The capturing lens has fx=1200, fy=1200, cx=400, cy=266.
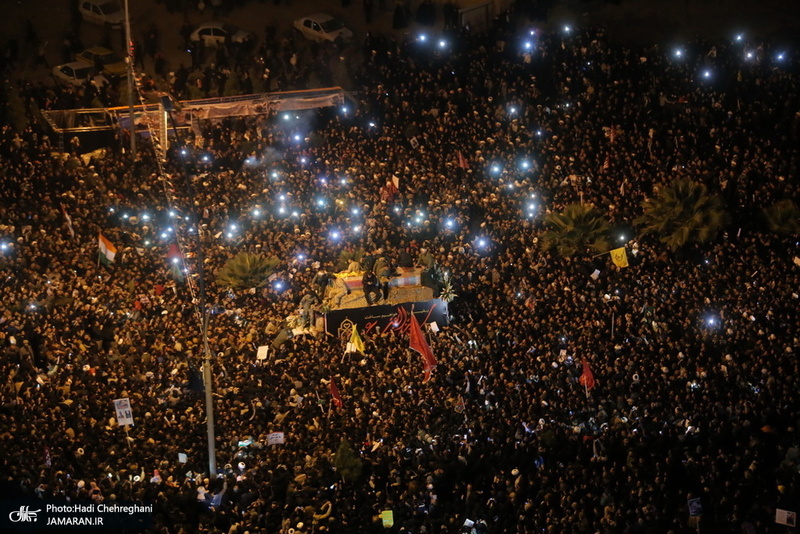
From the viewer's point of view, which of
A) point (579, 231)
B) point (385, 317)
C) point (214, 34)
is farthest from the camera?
point (214, 34)

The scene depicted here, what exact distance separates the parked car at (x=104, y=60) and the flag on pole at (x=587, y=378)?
67.4ft

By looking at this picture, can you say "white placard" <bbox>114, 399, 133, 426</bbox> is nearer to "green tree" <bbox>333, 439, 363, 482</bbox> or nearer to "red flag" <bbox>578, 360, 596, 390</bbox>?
"green tree" <bbox>333, 439, 363, 482</bbox>

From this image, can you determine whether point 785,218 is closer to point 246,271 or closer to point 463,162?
point 463,162

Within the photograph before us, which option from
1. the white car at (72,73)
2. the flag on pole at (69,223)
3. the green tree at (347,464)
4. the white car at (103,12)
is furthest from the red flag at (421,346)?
the white car at (103,12)

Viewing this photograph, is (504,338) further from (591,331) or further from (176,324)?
(176,324)

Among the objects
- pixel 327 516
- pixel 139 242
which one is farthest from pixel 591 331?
pixel 139 242

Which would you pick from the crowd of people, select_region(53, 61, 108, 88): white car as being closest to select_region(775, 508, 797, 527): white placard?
the crowd of people

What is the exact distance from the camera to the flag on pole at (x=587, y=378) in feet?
80.5

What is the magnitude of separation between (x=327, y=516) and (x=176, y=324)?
29.3 ft

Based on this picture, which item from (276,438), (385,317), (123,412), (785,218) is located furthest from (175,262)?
(785,218)

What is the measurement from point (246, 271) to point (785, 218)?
43.3ft

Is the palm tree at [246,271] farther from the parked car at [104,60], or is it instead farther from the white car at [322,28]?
the white car at [322,28]

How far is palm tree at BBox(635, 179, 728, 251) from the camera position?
2836cm

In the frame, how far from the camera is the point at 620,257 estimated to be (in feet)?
93.5
